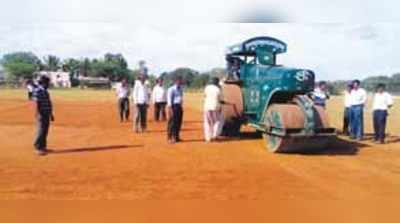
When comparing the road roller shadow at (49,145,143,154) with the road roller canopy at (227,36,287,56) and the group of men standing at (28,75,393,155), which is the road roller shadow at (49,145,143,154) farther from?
the road roller canopy at (227,36,287,56)

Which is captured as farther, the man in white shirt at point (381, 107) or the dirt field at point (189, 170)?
the man in white shirt at point (381, 107)

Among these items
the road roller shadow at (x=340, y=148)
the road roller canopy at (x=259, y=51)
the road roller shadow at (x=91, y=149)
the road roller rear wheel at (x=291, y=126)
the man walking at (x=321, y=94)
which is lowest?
the road roller shadow at (x=91, y=149)

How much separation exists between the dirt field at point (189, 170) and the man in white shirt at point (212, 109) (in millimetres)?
390

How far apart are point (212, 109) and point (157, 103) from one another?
6.50m

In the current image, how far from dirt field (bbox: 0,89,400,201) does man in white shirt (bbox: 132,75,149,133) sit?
1.55 m

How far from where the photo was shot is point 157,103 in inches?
817

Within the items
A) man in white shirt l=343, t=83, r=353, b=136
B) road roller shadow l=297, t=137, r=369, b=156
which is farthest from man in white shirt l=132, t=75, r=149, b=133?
man in white shirt l=343, t=83, r=353, b=136

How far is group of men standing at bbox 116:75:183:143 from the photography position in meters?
14.1

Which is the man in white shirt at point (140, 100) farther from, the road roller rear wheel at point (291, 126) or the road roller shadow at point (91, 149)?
the road roller rear wheel at point (291, 126)

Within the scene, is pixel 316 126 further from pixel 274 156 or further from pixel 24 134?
pixel 24 134

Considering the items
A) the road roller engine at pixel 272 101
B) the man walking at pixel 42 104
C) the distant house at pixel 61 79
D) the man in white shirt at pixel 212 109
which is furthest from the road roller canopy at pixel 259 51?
the distant house at pixel 61 79

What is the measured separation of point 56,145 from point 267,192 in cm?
A: 709

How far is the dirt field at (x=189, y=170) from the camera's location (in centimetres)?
816

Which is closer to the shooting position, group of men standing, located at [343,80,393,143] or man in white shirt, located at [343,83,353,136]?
group of men standing, located at [343,80,393,143]
